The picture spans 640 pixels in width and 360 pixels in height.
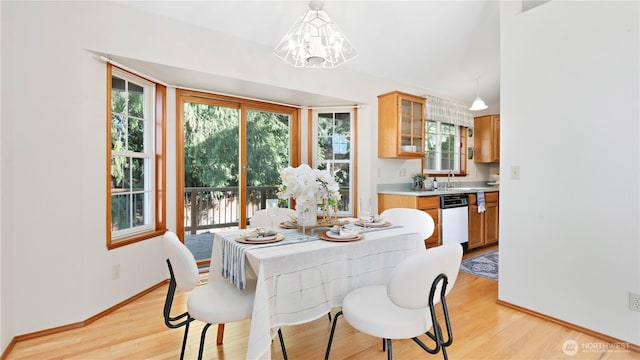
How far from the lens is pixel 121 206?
8.93 ft

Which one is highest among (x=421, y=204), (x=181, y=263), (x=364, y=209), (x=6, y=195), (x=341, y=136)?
(x=341, y=136)

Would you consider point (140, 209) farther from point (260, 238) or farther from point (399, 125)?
point (399, 125)

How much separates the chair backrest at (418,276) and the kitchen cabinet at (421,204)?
2.47m

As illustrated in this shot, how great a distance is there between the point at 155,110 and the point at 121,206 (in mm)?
1014

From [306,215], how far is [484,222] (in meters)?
3.58

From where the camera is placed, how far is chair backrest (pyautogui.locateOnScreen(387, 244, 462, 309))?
125cm

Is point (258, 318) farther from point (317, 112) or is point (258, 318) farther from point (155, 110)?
point (317, 112)

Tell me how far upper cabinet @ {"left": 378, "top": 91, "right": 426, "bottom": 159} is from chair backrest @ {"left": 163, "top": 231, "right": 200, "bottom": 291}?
301 centimetres

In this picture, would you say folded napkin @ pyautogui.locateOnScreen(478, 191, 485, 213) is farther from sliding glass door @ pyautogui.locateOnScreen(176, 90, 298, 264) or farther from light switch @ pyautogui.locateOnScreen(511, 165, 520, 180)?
sliding glass door @ pyautogui.locateOnScreen(176, 90, 298, 264)

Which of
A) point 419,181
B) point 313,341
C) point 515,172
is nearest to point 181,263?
point 313,341

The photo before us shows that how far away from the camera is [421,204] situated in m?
3.71

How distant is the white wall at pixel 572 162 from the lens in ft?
6.48

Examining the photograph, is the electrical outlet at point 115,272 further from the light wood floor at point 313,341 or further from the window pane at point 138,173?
the window pane at point 138,173

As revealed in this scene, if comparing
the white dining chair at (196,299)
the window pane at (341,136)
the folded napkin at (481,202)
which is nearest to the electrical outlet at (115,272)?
the white dining chair at (196,299)
